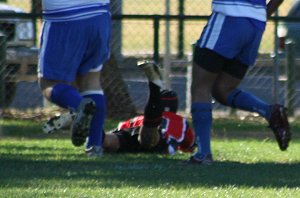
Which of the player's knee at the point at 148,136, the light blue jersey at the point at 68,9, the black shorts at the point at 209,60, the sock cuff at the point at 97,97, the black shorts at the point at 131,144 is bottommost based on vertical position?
the black shorts at the point at 131,144

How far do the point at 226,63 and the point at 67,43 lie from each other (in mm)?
1217

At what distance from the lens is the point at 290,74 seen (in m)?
12.3

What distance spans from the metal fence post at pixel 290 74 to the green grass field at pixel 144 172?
2055 millimetres

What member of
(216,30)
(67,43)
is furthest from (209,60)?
(67,43)

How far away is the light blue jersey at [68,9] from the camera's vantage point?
7.91m

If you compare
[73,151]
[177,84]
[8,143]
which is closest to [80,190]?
[73,151]

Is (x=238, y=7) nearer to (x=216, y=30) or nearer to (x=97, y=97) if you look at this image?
(x=216, y=30)

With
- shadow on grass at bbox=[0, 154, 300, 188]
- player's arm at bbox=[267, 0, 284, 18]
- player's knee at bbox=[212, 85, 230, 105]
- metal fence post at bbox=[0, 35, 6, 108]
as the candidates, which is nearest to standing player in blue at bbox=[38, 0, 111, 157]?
shadow on grass at bbox=[0, 154, 300, 188]

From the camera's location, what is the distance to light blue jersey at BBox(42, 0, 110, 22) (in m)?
7.91

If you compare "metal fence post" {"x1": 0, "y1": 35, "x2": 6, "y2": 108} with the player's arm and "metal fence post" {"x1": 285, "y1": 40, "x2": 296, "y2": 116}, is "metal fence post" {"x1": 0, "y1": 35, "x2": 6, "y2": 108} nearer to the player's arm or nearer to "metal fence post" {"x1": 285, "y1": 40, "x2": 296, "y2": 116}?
"metal fence post" {"x1": 285, "y1": 40, "x2": 296, "y2": 116}

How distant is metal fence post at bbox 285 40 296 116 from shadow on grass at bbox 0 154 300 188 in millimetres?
3987

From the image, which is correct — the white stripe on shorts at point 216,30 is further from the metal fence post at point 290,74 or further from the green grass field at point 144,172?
the metal fence post at point 290,74

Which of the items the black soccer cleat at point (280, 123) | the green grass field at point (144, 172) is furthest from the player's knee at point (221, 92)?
the green grass field at point (144, 172)

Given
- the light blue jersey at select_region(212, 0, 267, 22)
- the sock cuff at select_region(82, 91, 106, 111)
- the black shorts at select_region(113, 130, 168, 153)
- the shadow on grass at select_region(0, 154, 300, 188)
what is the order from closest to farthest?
the shadow on grass at select_region(0, 154, 300, 188) < the light blue jersey at select_region(212, 0, 267, 22) < the sock cuff at select_region(82, 91, 106, 111) < the black shorts at select_region(113, 130, 168, 153)
